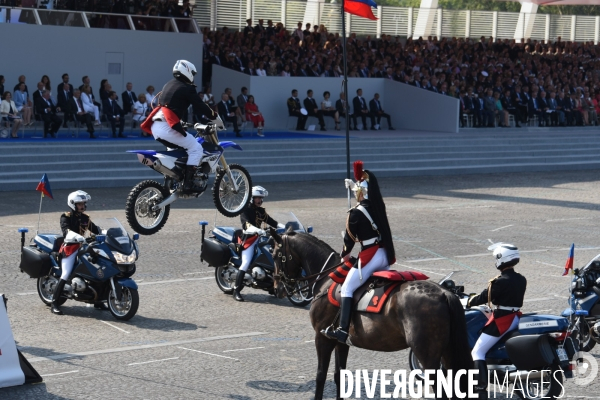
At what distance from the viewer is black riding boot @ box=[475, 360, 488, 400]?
10.7m

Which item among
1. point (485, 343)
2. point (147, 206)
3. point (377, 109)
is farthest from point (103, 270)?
point (377, 109)

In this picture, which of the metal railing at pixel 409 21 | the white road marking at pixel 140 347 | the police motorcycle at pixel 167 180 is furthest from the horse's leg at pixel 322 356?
the metal railing at pixel 409 21

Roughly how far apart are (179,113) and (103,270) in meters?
6.25

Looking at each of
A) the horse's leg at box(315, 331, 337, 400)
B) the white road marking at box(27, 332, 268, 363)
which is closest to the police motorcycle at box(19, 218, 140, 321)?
the white road marking at box(27, 332, 268, 363)

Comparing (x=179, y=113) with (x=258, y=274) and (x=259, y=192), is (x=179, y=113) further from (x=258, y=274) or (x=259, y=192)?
(x=258, y=274)

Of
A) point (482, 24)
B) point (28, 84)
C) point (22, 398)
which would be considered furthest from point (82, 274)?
point (482, 24)

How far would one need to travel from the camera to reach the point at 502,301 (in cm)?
1134

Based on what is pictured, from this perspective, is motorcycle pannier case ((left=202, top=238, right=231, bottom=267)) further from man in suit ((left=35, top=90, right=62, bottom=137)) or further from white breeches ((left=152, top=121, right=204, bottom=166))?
man in suit ((left=35, top=90, right=62, bottom=137))

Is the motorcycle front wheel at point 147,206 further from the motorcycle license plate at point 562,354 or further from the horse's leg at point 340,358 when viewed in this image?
the motorcycle license plate at point 562,354

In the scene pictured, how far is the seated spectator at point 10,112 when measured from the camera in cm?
2791

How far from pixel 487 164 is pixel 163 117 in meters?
25.7

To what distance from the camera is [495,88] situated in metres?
40.4

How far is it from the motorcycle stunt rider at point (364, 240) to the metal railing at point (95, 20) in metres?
23.8

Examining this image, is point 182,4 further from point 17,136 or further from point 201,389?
point 201,389
